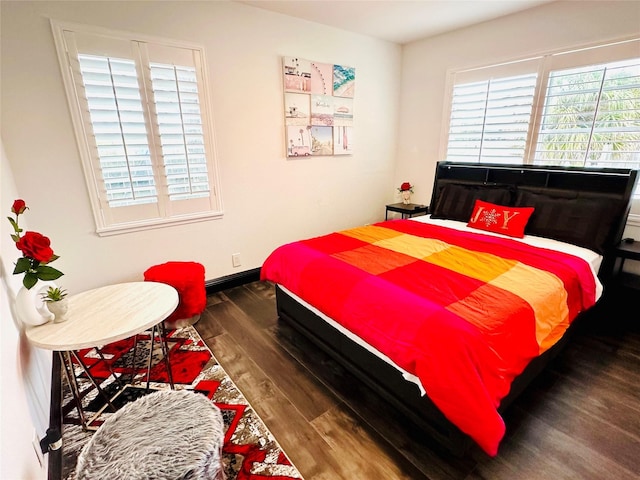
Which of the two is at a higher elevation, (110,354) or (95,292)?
(95,292)

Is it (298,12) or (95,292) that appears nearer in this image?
(95,292)

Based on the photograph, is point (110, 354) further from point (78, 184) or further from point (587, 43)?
point (587, 43)

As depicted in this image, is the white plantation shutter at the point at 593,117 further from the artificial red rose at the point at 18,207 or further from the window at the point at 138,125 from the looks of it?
the artificial red rose at the point at 18,207

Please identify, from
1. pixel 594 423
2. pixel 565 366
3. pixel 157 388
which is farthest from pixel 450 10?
pixel 157 388

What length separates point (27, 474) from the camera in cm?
107

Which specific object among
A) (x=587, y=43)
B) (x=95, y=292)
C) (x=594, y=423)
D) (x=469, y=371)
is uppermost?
(x=587, y=43)

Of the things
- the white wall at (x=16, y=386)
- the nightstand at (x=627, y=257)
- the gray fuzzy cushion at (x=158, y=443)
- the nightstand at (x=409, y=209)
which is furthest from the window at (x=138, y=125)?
the nightstand at (x=627, y=257)

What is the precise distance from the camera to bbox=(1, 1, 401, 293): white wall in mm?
1985

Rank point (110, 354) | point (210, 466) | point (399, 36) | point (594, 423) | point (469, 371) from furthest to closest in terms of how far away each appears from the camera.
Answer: point (399, 36) < point (110, 354) < point (594, 423) < point (469, 371) < point (210, 466)

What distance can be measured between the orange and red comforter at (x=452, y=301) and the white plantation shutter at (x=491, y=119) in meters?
1.29

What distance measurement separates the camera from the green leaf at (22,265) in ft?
4.15

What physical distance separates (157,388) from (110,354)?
0.60 metres

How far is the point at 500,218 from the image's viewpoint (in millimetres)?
2723

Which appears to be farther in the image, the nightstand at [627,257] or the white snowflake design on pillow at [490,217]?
the white snowflake design on pillow at [490,217]
